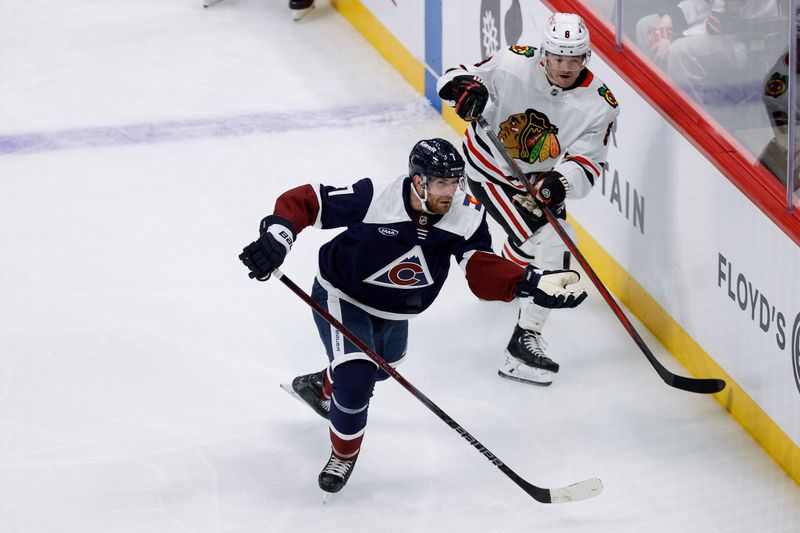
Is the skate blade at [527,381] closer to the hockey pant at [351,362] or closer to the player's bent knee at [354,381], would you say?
the hockey pant at [351,362]

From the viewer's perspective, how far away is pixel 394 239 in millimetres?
3672

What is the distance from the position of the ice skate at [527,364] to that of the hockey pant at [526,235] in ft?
0.31

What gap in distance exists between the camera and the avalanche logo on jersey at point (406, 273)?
370 cm

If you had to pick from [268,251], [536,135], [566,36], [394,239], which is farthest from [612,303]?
[268,251]

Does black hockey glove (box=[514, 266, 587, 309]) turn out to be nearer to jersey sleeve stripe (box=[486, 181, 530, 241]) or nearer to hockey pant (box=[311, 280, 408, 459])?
hockey pant (box=[311, 280, 408, 459])

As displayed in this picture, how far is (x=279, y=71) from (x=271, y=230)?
331 cm

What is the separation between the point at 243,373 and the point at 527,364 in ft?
3.00

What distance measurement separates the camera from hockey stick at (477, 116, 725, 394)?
4223mm

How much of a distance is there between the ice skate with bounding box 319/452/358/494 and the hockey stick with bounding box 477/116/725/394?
98 cm

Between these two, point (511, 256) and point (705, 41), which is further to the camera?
point (511, 256)

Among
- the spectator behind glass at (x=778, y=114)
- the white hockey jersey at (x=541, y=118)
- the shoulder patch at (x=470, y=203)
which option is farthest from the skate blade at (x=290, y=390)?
the spectator behind glass at (x=778, y=114)

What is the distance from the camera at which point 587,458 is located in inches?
161

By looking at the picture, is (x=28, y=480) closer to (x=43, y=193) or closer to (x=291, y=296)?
(x=291, y=296)

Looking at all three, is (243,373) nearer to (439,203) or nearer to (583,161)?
(439,203)
